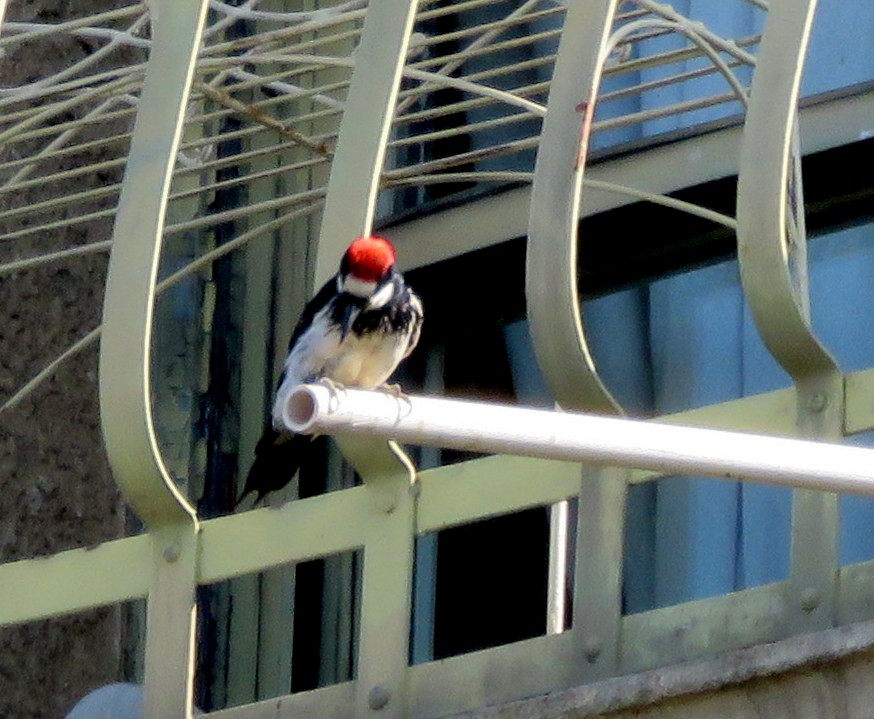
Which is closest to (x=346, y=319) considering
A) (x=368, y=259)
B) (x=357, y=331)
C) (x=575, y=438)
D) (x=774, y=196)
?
(x=357, y=331)

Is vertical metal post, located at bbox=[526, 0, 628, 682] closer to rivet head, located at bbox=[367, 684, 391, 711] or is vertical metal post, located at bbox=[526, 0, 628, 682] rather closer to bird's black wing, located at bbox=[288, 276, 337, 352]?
rivet head, located at bbox=[367, 684, 391, 711]

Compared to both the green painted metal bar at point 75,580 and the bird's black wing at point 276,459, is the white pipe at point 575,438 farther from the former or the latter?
the bird's black wing at point 276,459

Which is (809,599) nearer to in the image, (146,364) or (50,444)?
(146,364)

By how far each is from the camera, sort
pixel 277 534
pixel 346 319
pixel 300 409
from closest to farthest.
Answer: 1. pixel 300 409
2. pixel 277 534
3. pixel 346 319

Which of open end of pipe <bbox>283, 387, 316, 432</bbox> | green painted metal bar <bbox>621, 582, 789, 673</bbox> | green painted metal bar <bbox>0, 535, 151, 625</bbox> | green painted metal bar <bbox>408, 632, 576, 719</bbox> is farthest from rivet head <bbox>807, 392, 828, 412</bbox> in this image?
open end of pipe <bbox>283, 387, 316, 432</bbox>

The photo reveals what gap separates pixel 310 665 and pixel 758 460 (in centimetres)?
308

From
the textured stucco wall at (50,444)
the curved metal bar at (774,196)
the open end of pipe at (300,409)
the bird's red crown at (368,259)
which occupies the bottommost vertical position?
the textured stucco wall at (50,444)

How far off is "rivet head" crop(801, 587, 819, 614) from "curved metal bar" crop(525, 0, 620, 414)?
37 cm

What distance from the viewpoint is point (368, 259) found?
13.5 feet

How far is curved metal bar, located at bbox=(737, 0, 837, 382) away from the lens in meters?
3.61

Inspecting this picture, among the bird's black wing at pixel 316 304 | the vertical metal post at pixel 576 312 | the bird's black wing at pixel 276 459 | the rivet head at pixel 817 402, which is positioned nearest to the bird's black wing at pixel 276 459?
the bird's black wing at pixel 276 459

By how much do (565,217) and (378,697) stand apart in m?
0.75

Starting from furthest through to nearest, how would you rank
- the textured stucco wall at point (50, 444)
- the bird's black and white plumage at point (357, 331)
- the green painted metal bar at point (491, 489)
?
1. the textured stucco wall at point (50, 444)
2. the bird's black and white plumage at point (357, 331)
3. the green painted metal bar at point (491, 489)

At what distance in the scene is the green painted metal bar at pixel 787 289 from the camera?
3.61 metres
